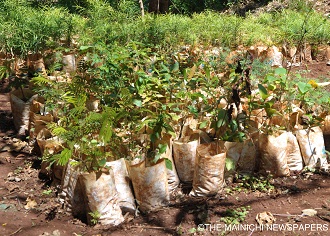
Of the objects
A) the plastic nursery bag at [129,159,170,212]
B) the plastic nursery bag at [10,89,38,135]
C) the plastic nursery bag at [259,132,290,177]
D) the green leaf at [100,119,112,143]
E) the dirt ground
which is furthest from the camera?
the plastic nursery bag at [10,89,38,135]

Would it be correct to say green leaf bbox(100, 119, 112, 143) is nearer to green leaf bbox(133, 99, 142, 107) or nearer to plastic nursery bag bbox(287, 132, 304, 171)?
green leaf bbox(133, 99, 142, 107)

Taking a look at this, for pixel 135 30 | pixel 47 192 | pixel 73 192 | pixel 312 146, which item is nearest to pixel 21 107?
pixel 47 192

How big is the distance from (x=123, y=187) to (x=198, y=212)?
20.4 inches

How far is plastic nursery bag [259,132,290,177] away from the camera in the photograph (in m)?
2.87

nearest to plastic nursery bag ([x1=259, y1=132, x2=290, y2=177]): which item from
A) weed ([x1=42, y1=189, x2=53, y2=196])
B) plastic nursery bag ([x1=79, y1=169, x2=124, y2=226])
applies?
plastic nursery bag ([x1=79, y1=169, x2=124, y2=226])

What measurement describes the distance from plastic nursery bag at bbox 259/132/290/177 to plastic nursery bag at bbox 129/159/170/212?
2.54 feet

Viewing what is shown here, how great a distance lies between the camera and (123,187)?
2654mm

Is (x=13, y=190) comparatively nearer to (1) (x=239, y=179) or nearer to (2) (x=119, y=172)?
(2) (x=119, y=172)

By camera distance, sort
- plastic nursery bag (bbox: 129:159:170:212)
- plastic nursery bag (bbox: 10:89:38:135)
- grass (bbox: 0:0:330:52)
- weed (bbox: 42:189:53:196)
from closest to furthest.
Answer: plastic nursery bag (bbox: 129:159:170:212) → weed (bbox: 42:189:53:196) → plastic nursery bag (bbox: 10:89:38:135) → grass (bbox: 0:0:330:52)

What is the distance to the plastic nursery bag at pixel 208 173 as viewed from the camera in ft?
8.68

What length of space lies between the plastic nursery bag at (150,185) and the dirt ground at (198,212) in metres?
0.07

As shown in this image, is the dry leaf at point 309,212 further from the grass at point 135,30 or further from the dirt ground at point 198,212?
the grass at point 135,30

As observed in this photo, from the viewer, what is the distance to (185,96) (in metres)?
3.23

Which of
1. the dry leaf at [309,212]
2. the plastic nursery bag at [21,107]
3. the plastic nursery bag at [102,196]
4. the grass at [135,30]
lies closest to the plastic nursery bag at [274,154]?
the dry leaf at [309,212]
